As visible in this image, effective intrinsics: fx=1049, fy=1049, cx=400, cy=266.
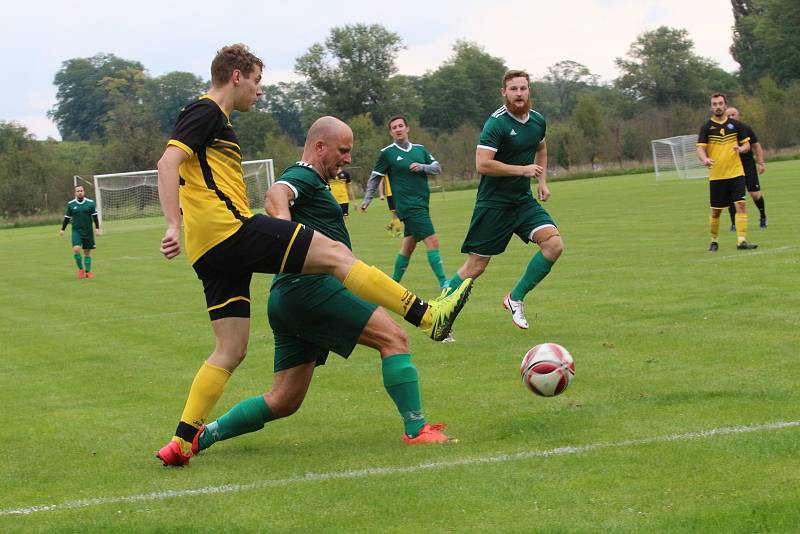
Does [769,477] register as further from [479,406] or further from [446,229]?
[446,229]

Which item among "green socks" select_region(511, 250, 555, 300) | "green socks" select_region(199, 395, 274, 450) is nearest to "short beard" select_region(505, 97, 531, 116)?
"green socks" select_region(511, 250, 555, 300)

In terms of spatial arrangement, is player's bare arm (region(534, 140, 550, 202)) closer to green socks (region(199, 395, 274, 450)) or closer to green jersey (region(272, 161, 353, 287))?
green jersey (region(272, 161, 353, 287))

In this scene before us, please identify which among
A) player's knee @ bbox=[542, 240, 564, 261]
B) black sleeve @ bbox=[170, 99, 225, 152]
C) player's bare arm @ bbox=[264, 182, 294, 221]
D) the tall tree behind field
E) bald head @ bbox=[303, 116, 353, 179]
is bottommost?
player's knee @ bbox=[542, 240, 564, 261]

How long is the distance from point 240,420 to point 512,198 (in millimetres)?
4594

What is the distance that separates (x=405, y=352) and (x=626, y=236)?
15348 mm

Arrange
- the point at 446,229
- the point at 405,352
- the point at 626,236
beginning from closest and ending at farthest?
the point at 405,352 < the point at 626,236 < the point at 446,229

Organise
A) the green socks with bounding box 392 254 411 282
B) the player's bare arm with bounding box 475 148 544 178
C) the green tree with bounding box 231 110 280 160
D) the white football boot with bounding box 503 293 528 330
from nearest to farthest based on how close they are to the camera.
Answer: the player's bare arm with bounding box 475 148 544 178 → the white football boot with bounding box 503 293 528 330 → the green socks with bounding box 392 254 411 282 → the green tree with bounding box 231 110 280 160

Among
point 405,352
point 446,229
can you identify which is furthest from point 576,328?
point 446,229

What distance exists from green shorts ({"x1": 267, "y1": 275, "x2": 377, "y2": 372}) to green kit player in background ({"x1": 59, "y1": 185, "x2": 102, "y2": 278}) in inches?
672

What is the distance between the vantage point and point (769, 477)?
4.77 meters

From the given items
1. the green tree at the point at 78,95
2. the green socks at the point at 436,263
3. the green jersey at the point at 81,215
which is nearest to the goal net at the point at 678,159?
the green jersey at the point at 81,215

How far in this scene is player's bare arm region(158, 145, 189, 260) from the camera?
5387 millimetres

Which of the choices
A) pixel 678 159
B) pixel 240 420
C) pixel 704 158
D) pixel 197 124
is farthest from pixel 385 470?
pixel 678 159

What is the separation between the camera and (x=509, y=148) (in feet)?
32.4
